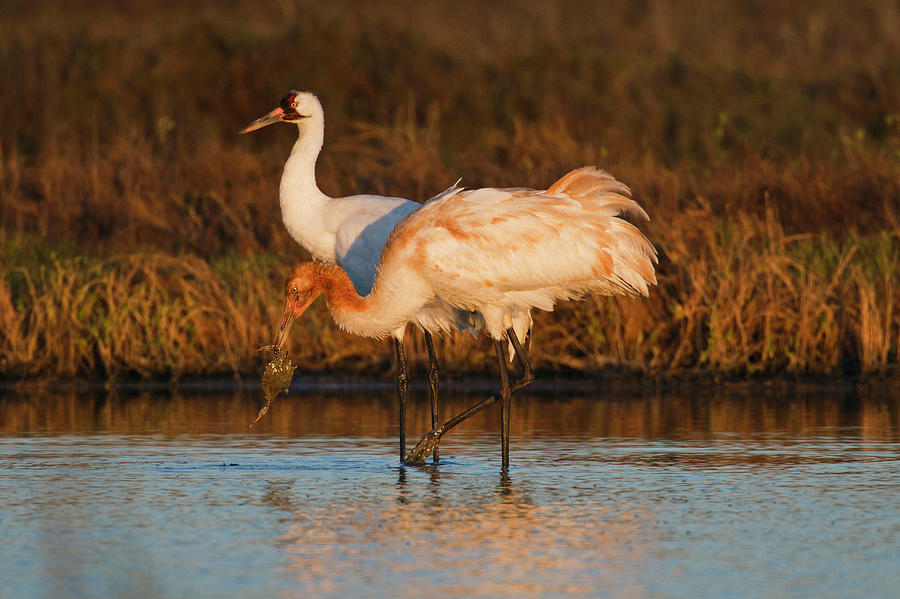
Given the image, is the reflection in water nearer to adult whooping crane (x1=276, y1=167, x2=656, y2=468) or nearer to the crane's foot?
the crane's foot

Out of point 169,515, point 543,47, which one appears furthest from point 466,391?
point 543,47

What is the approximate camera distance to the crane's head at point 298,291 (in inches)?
334

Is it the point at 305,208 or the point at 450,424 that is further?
the point at 305,208

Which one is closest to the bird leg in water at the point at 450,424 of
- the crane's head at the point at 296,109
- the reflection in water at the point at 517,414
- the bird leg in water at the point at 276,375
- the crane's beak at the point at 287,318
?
the reflection in water at the point at 517,414

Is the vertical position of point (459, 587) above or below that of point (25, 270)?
below

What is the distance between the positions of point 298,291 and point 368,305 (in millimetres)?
416

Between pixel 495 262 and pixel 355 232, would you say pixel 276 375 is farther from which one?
pixel 495 262

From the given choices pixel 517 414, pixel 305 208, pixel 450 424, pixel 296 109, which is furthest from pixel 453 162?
pixel 450 424

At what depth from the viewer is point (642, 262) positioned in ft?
28.0

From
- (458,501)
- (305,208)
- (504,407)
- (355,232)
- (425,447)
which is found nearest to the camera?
(458,501)

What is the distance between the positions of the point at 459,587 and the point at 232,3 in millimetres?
27638

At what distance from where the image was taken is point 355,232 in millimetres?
9141

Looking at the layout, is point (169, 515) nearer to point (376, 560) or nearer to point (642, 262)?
point (376, 560)

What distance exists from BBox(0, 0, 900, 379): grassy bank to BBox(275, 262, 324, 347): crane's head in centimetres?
313
